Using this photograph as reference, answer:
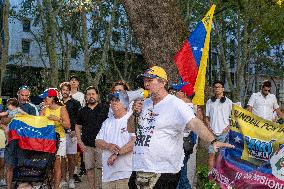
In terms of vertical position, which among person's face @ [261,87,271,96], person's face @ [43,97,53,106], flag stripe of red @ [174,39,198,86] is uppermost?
flag stripe of red @ [174,39,198,86]

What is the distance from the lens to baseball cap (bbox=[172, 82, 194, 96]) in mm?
7902

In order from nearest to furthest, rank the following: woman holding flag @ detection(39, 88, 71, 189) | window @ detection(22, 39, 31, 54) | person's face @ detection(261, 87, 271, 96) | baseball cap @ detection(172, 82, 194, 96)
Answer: baseball cap @ detection(172, 82, 194, 96), woman holding flag @ detection(39, 88, 71, 189), person's face @ detection(261, 87, 271, 96), window @ detection(22, 39, 31, 54)

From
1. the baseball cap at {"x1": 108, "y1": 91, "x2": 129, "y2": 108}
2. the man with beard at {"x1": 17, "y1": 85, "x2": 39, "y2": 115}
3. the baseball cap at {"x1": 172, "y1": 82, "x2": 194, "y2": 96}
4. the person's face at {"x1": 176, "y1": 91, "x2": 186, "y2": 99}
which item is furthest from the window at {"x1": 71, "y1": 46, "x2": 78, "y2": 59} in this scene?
the baseball cap at {"x1": 108, "y1": 91, "x2": 129, "y2": 108}

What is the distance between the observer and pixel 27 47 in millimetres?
57156

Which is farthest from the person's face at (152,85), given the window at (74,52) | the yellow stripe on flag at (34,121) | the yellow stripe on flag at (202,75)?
the window at (74,52)

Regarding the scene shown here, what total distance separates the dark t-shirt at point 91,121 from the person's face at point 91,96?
0.33ft

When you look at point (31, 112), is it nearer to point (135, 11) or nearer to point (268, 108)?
point (135, 11)

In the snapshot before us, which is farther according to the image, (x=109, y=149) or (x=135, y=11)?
(x=135, y=11)

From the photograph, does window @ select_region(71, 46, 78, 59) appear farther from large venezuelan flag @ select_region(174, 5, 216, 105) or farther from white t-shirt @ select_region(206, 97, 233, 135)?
large venezuelan flag @ select_region(174, 5, 216, 105)

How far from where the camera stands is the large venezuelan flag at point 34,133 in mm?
8398

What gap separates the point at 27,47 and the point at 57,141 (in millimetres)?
49737

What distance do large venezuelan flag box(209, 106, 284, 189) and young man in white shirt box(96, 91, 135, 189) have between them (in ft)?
4.09

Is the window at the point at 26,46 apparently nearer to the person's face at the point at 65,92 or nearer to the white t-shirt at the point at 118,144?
the person's face at the point at 65,92

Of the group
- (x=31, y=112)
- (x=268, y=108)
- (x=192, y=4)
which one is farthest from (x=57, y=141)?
(x=192, y=4)
